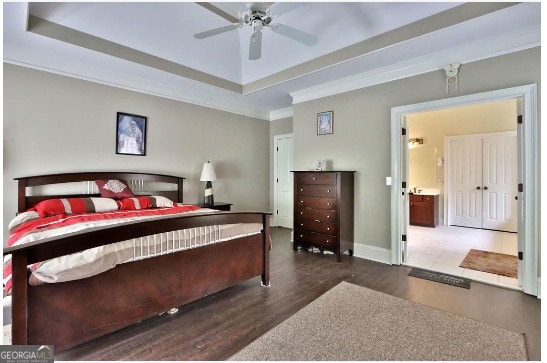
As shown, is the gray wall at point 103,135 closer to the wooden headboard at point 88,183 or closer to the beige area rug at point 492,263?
the wooden headboard at point 88,183

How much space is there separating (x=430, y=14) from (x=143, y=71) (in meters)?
3.56

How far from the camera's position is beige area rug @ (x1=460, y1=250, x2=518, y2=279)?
3.28 m

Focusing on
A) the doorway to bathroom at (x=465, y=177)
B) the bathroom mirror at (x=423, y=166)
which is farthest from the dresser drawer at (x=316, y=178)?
the bathroom mirror at (x=423, y=166)

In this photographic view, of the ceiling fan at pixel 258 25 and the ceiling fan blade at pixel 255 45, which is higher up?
the ceiling fan at pixel 258 25

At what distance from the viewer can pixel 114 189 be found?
3.63 m

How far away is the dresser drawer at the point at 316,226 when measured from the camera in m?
3.87

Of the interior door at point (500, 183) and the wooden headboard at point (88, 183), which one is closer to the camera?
the wooden headboard at point (88, 183)

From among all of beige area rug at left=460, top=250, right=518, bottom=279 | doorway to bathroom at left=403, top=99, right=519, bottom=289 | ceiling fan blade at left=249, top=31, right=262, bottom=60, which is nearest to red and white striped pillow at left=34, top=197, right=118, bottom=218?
ceiling fan blade at left=249, top=31, right=262, bottom=60

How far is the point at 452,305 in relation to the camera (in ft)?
8.18

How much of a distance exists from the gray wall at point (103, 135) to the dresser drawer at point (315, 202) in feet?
5.71

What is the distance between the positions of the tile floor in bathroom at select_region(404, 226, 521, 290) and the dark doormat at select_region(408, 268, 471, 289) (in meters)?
0.11

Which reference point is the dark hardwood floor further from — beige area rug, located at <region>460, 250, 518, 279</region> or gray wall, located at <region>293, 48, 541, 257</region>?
gray wall, located at <region>293, 48, 541, 257</region>

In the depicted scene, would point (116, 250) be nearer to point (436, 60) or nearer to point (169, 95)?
point (169, 95)

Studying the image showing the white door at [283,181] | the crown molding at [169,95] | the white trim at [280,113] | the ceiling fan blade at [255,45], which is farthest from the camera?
the white door at [283,181]
